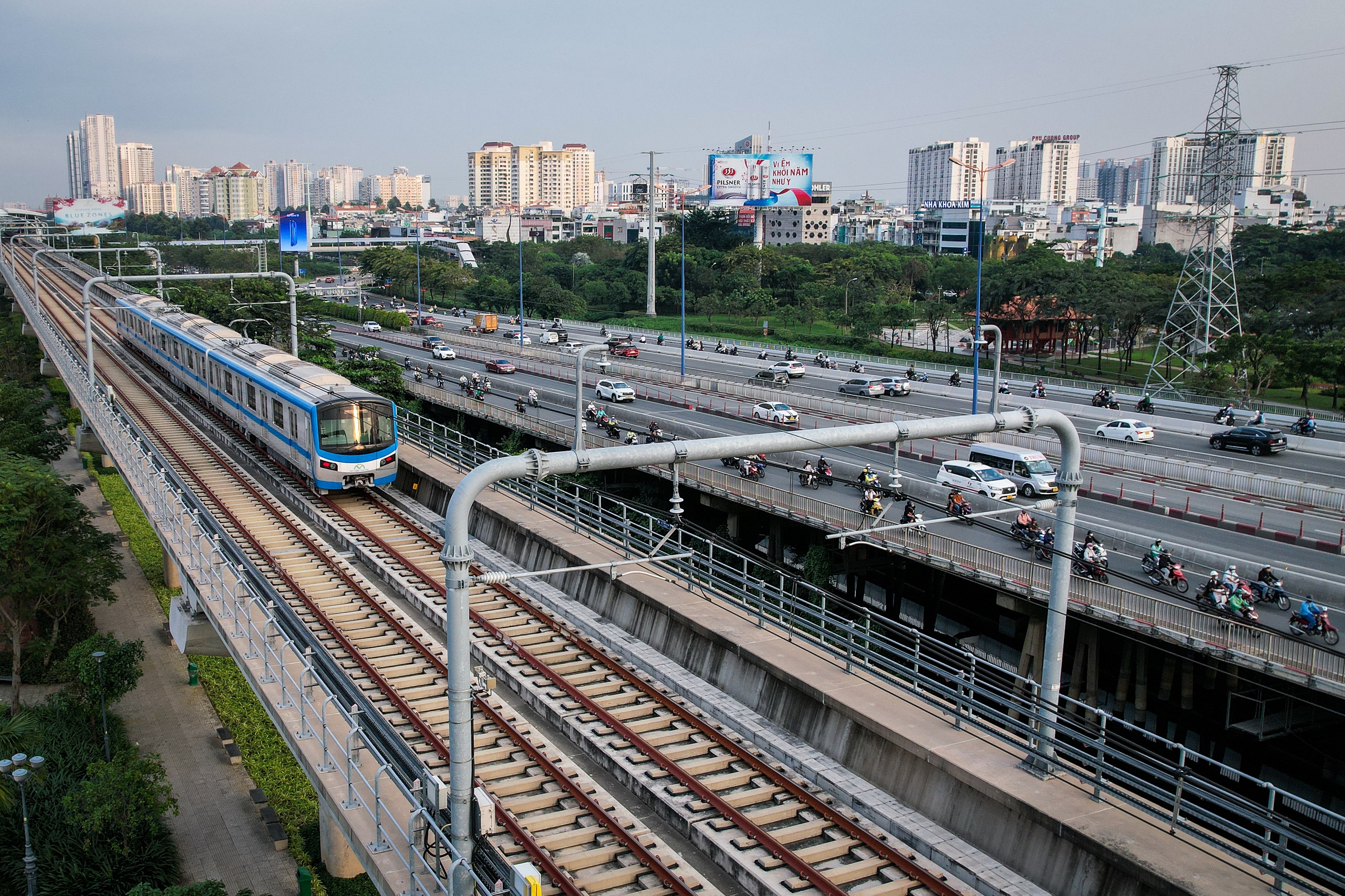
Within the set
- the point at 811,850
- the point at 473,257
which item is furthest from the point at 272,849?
the point at 473,257

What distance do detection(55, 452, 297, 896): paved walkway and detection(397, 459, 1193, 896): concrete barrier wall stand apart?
7374 millimetres

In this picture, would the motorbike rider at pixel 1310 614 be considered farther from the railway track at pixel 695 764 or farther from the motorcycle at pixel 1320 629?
the railway track at pixel 695 764

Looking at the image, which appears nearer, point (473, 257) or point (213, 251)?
point (213, 251)

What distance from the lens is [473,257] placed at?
15525cm

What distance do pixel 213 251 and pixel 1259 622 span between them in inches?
5407

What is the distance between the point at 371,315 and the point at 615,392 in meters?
53.5

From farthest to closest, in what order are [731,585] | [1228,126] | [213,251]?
[213,251] → [1228,126] → [731,585]

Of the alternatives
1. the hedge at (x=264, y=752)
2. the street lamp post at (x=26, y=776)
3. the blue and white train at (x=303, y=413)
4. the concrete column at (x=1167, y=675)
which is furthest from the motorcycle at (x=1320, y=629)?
the street lamp post at (x=26, y=776)

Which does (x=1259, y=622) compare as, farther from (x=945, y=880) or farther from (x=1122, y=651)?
(x=945, y=880)

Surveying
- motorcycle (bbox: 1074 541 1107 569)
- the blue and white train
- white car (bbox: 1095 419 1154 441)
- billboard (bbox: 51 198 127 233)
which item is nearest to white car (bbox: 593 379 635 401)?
the blue and white train

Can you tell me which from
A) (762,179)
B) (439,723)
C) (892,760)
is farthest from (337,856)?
(762,179)

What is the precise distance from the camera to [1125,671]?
23578 mm

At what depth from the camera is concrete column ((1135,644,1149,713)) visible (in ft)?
75.3

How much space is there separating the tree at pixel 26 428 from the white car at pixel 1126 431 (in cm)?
3937
